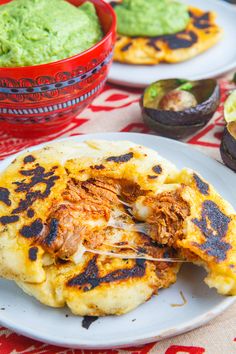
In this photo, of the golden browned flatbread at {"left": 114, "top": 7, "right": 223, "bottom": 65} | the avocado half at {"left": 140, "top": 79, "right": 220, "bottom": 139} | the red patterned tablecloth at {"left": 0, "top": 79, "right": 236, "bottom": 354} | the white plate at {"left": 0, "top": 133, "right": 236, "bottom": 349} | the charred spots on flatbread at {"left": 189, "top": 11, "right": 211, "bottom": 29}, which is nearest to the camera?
the white plate at {"left": 0, "top": 133, "right": 236, "bottom": 349}

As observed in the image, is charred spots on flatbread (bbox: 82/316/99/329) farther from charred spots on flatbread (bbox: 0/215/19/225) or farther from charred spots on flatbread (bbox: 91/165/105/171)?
charred spots on flatbread (bbox: 91/165/105/171)

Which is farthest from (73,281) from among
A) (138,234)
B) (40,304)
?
(138,234)

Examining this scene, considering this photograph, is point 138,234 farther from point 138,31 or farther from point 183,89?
point 138,31

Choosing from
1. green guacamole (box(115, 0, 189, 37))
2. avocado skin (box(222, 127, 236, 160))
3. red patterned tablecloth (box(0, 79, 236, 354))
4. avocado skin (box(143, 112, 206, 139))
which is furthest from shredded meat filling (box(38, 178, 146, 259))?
green guacamole (box(115, 0, 189, 37))

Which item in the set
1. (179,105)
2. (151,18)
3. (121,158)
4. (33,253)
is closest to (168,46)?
(151,18)

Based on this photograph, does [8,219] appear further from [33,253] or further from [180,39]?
[180,39]

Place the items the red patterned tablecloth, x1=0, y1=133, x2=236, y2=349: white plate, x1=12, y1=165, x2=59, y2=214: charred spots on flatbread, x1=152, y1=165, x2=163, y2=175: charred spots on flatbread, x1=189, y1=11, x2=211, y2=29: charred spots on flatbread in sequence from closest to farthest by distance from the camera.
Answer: x1=0, y1=133, x2=236, y2=349: white plate → the red patterned tablecloth → x1=12, y1=165, x2=59, y2=214: charred spots on flatbread → x1=152, y1=165, x2=163, y2=175: charred spots on flatbread → x1=189, y1=11, x2=211, y2=29: charred spots on flatbread
